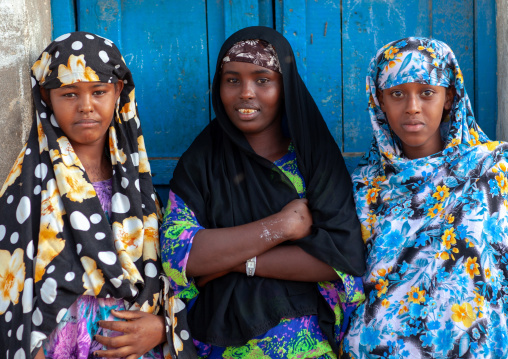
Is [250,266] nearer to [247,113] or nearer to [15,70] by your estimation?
[247,113]

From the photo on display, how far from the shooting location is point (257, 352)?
2.12 m

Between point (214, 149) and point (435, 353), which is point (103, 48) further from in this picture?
point (435, 353)

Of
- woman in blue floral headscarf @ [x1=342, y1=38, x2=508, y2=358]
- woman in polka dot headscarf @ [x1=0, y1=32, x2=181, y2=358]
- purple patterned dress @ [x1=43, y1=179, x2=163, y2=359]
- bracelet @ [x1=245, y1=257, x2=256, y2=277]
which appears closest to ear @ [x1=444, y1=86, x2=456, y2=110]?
woman in blue floral headscarf @ [x1=342, y1=38, x2=508, y2=358]

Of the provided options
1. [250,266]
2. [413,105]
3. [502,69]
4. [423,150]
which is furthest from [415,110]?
[250,266]

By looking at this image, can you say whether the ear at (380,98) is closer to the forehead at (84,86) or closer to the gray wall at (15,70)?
the gray wall at (15,70)

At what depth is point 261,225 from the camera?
7.05 feet

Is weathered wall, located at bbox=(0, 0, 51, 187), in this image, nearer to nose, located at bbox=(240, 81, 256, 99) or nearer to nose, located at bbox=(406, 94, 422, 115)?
nose, located at bbox=(240, 81, 256, 99)

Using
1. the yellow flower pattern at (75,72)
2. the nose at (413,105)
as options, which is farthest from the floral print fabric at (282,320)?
the nose at (413,105)

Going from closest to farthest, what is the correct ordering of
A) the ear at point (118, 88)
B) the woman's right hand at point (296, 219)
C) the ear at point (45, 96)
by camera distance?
1. the woman's right hand at point (296, 219)
2. the ear at point (45, 96)
3. the ear at point (118, 88)

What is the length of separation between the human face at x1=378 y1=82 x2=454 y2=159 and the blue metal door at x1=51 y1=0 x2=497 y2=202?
541 mm

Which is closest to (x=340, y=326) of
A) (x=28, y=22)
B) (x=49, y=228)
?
(x=49, y=228)

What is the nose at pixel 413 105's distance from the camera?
222cm

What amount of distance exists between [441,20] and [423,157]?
84 centimetres

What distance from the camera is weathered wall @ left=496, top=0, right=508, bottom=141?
262 cm
